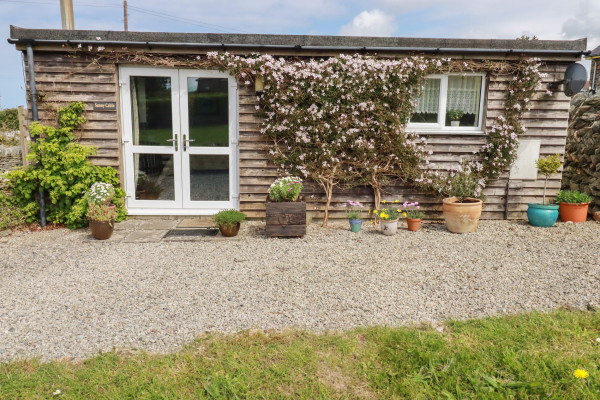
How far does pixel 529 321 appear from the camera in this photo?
3.53 meters

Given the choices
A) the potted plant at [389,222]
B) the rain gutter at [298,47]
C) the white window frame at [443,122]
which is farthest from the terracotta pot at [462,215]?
the rain gutter at [298,47]

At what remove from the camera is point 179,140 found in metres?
7.13

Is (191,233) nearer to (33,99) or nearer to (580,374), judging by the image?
(33,99)

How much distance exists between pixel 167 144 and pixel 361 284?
420 cm

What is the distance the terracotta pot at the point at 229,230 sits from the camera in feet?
20.5

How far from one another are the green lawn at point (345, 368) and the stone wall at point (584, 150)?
5.54 m

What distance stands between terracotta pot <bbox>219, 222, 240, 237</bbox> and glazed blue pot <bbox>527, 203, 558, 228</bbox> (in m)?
4.66

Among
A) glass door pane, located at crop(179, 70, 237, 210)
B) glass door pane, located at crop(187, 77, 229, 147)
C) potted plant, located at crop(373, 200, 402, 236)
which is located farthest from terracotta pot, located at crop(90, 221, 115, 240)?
potted plant, located at crop(373, 200, 402, 236)

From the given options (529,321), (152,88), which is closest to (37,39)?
(152,88)

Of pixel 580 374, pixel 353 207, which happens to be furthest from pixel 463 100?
pixel 580 374

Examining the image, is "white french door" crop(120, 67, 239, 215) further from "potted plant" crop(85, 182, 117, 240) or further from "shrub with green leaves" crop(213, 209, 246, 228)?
"shrub with green leaves" crop(213, 209, 246, 228)

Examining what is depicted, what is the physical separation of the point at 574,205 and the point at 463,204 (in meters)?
2.13

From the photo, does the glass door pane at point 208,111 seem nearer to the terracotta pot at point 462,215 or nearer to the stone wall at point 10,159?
the terracotta pot at point 462,215

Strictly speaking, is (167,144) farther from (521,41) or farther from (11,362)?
(521,41)
